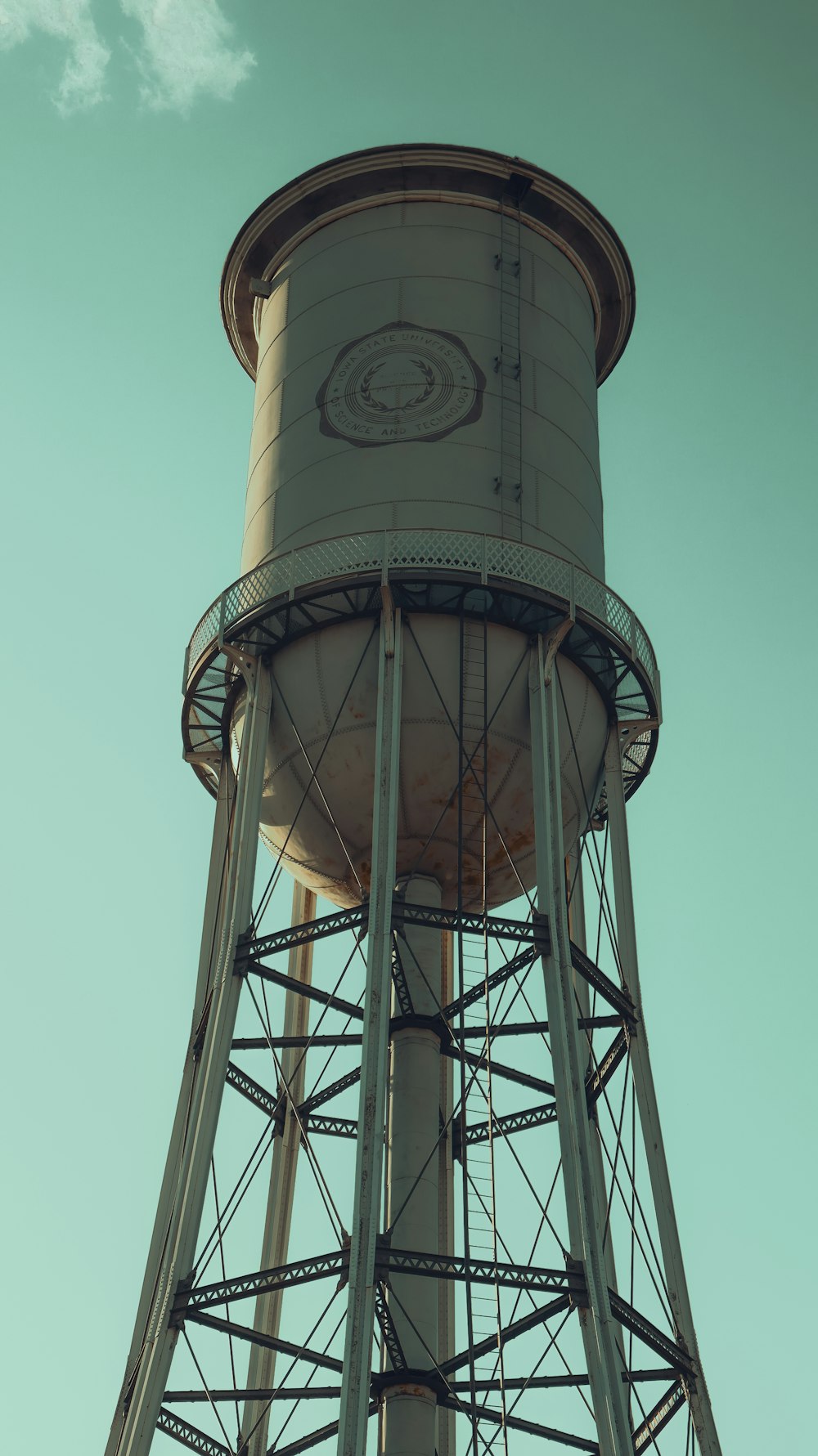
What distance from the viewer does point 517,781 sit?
21.7m

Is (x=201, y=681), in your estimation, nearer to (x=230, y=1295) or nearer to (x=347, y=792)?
(x=347, y=792)

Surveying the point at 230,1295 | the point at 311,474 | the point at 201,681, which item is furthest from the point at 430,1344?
the point at 311,474

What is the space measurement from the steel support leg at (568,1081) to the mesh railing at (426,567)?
0.84 m

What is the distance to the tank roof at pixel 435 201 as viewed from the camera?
82.2 ft

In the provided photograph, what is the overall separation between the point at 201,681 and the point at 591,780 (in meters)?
5.00

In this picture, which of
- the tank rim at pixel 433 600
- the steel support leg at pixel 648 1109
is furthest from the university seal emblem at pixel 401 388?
the steel support leg at pixel 648 1109

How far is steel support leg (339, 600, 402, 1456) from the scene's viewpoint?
17.1 metres

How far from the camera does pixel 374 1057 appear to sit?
18828 mm

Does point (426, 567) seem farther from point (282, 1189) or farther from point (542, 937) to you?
point (282, 1189)

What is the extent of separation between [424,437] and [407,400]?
648 mm

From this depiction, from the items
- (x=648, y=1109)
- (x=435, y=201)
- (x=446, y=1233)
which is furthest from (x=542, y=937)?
(x=435, y=201)

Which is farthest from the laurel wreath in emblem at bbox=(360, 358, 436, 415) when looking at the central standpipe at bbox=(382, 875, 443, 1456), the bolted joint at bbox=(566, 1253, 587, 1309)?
the bolted joint at bbox=(566, 1253, 587, 1309)

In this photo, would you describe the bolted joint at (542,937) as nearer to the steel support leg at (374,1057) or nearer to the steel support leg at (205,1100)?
the steel support leg at (374,1057)

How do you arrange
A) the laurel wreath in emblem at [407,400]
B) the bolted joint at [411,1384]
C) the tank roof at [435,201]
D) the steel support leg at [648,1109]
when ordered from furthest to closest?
the tank roof at [435,201] → the laurel wreath in emblem at [407,400] → the bolted joint at [411,1384] → the steel support leg at [648,1109]
